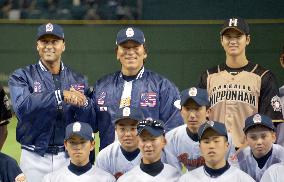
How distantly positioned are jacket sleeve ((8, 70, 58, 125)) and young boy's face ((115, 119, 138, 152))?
2.26 ft

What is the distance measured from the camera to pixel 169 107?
21.1ft

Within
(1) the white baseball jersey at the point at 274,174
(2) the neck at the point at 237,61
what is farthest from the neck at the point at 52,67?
(1) the white baseball jersey at the point at 274,174

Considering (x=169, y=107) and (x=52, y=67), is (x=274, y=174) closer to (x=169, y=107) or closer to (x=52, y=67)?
(x=169, y=107)

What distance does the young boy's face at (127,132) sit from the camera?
19.5 ft

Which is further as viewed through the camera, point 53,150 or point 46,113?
point 53,150

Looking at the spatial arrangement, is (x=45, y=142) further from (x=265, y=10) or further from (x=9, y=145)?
(x=265, y=10)

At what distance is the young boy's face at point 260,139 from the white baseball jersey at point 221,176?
0.39 meters

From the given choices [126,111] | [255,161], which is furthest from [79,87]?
[255,161]

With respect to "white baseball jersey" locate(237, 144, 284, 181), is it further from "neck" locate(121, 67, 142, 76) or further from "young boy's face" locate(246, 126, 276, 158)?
"neck" locate(121, 67, 142, 76)

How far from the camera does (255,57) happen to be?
15383 mm

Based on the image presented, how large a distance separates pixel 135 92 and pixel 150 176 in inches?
39.5

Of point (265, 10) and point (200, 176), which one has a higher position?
point (265, 10)

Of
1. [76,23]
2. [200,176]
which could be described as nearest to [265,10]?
[76,23]

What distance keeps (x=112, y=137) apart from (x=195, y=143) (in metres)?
0.90
